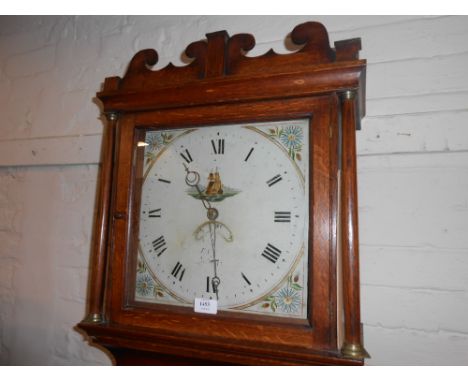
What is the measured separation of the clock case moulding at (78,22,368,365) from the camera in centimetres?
62

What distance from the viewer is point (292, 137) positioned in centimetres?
70

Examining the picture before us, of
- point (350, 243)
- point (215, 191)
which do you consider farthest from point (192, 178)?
point (350, 243)

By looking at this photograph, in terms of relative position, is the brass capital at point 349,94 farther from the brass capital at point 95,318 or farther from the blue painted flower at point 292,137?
the brass capital at point 95,318

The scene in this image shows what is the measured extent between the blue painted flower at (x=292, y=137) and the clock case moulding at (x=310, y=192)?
0.09 ft

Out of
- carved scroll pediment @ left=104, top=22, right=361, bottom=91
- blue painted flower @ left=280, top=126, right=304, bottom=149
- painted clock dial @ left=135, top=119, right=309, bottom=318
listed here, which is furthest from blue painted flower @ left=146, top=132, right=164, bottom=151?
blue painted flower @ left=280, top=126, right=304, bottom=149

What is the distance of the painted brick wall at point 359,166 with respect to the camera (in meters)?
0.82

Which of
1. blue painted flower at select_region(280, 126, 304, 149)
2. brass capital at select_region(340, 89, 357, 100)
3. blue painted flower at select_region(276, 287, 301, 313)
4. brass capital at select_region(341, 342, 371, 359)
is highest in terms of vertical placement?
brass capital at select_region(340, 89, 357, 100)

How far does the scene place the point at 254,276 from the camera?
68 centimetres

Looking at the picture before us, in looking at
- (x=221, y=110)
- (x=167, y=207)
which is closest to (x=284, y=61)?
(x=221, y=110)

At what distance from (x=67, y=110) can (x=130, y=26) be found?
0.36 m

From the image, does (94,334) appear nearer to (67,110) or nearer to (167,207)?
(167,207)

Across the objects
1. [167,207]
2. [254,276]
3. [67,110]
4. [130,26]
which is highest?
[130,26]

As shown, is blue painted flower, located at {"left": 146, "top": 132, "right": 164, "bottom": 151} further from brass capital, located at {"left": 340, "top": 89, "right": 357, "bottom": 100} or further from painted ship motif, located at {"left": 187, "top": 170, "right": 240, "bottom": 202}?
brass capital, located at {"left": 340, "top": 89, "right": 357, "bottom": 100}

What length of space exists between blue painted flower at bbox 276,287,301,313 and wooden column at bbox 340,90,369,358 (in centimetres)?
9
